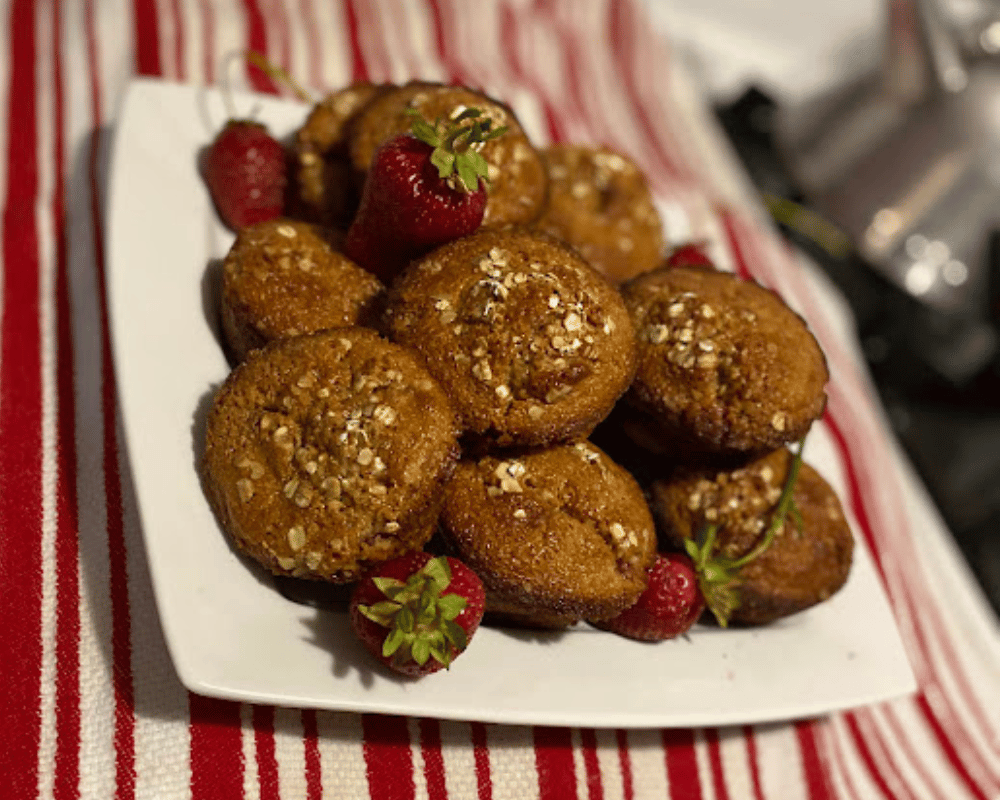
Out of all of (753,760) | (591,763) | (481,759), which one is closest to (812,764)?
(753,760)

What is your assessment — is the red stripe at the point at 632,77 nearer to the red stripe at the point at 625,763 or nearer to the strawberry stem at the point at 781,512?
the strawberry stem at the point at 781,512

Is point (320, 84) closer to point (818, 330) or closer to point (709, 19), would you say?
point (818, 330)

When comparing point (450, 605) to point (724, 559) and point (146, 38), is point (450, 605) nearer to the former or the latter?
point (724, 559)

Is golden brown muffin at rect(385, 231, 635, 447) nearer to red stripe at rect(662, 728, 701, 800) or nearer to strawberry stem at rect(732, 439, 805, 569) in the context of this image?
strawberry stem at rect(732, 439, 805, 569)

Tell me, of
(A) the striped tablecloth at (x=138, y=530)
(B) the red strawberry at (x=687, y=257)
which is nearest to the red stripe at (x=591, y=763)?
(A) the striped tablecloth at (x=138, y=530)

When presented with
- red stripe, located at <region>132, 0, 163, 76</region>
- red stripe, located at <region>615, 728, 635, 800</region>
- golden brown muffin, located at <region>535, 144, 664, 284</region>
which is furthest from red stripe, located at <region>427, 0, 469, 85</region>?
red stripe, located at <region>615, 728, 635, 800</region>

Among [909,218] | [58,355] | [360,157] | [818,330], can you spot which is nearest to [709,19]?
Answer: [909,218]
